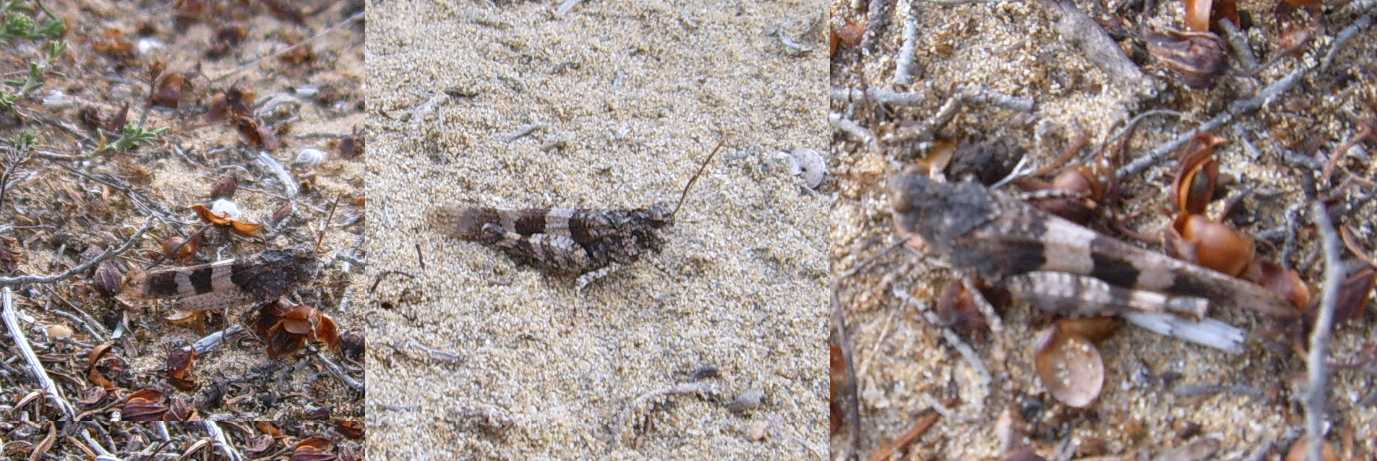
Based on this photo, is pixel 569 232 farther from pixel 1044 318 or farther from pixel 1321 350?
pixel 1321 350

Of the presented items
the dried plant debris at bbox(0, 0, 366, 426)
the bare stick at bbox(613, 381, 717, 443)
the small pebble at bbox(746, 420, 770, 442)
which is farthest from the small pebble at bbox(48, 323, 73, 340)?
the small pebble at bbox(746, 420, 770, 442)

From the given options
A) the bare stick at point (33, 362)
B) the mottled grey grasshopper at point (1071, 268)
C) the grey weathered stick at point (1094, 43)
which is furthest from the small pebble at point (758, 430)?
the bare stick at point (33, 362)

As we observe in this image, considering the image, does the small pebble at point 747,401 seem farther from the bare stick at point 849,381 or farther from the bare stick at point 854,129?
the bare stick at point 854,129

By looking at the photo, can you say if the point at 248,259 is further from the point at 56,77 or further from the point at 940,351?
the point at 940,351

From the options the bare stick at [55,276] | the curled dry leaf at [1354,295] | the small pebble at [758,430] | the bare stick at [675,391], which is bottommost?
the small pebble at [758,430]

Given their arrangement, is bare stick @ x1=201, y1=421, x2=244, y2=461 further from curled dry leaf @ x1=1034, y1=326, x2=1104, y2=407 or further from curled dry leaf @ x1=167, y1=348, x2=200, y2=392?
curled dry leaf @ x1=1034, y1=326, x2=1104, y2=407

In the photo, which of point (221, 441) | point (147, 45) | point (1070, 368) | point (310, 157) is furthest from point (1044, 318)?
point (147, 45)

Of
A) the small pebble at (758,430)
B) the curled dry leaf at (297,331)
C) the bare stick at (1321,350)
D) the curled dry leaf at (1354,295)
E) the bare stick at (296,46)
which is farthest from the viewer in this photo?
the bare stick at (296,46)

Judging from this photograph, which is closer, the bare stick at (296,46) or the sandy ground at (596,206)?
the sandy ground at (596,206)
